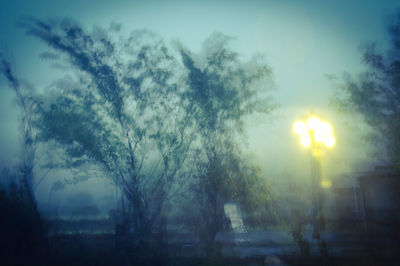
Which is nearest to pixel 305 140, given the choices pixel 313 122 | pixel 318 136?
pixel 318 136

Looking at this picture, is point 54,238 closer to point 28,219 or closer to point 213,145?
point 28,219

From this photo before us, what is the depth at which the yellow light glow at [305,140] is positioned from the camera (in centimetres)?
1100

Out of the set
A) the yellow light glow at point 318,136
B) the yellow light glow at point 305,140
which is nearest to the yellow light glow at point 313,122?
the yellow light glow at point 318,136

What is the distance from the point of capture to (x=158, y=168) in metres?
13.4

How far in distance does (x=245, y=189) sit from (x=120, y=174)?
6244 millimetres

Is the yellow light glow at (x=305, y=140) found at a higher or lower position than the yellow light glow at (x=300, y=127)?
lower

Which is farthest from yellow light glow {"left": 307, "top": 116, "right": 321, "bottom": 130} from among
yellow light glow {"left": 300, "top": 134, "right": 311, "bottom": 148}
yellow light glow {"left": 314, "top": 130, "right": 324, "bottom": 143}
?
yellow light glow {"left": 300, "top": 134, "right": 311, "bottom": 148}

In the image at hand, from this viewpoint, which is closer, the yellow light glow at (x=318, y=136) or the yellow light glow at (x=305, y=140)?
the yellow light glow at (x=318, y=136)

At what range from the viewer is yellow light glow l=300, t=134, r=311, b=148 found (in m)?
11.0

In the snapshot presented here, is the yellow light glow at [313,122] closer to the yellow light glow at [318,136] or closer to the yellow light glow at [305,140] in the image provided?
the yellow light glow at [318,136]

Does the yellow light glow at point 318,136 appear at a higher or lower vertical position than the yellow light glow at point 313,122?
lower

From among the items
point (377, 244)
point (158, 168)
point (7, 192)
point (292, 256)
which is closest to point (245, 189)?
point (292, 256)

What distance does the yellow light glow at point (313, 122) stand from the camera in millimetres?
10812

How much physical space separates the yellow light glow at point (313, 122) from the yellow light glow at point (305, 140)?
1.40ft
